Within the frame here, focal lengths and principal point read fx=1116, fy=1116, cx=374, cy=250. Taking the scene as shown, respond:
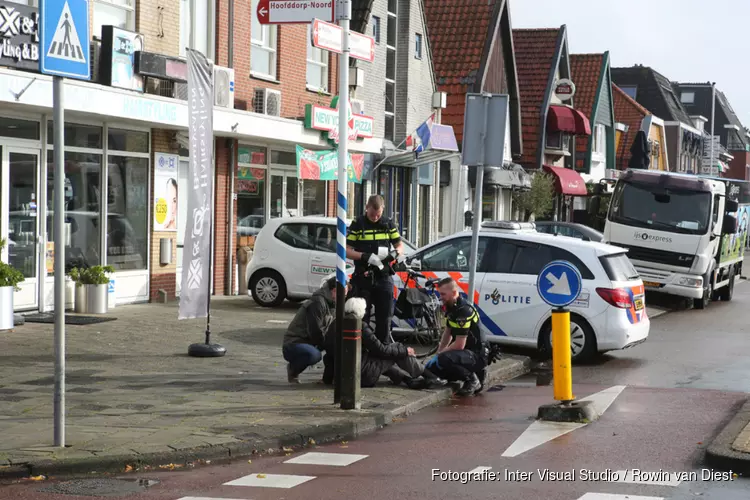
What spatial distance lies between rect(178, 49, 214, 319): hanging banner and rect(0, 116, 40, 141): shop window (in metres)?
4.58

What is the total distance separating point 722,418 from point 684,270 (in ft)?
47.6

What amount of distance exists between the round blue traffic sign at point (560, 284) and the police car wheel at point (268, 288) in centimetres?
990

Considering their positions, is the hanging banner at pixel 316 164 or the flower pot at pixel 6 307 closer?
the flower pot at pixel 6 307

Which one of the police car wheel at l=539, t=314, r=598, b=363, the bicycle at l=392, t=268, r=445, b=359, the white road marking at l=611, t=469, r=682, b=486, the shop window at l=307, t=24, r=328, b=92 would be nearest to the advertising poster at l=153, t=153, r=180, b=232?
the shop window at l=307, t=24, r=328, b=92

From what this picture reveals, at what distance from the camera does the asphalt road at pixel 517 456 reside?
7148 millimetres

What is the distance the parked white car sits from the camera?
760 inches

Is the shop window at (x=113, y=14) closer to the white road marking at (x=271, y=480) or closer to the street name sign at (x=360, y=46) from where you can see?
the street name sign at (x=360, y=46)

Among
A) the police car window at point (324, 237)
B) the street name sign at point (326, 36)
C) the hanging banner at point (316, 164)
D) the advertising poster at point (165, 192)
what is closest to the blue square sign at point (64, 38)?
the street name sign at point (326, 36)

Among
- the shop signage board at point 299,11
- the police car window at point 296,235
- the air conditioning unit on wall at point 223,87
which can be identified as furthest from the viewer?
the air conditioning unit on wall at point 223,87

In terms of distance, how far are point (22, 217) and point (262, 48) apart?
8127 millimetres

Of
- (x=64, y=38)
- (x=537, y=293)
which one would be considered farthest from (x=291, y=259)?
(x=64, y=38)

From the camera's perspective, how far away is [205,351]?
1326cm

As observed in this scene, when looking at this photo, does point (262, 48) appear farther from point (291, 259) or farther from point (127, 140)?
point (291, 259)

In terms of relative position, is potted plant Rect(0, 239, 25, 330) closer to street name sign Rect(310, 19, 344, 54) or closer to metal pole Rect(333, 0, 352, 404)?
metal pole Rect(333, 0, 352, 404)
